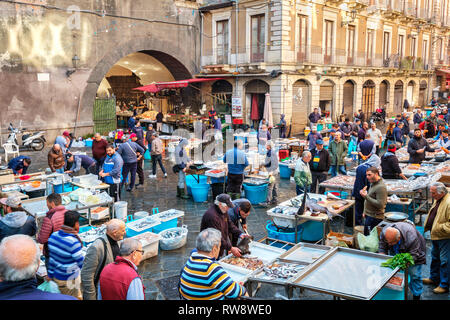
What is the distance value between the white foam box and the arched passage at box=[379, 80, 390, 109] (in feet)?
86.7

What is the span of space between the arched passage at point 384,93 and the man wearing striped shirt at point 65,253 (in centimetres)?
2868

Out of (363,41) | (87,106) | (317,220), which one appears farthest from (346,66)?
(317,220)

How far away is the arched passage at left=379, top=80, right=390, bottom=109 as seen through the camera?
1169 inches

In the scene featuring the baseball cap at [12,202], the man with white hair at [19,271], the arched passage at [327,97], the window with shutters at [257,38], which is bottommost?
the baseball cap at [12,202]

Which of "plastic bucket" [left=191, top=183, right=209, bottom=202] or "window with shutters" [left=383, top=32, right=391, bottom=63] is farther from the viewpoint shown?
"window with shutters" [left=383, top=32, right=391, bottom=63]

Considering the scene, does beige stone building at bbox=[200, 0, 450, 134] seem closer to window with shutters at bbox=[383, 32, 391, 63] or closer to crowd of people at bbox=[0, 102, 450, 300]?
window with shutters at bbox=[383, 32, 391, 63]

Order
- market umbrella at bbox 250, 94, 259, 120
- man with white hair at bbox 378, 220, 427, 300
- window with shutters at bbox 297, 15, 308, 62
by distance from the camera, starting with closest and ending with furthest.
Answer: man with white hair at bbox 378, 220, 427, 300 → window with shutters at bbox 297, 15, 308, 62 → market umbrella at bbox 250, 94, 259, 120

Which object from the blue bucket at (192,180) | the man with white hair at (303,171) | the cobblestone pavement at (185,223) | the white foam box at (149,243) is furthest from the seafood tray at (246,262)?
the blue bucket at (192,180)

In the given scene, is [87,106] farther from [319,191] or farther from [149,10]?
[319,191]

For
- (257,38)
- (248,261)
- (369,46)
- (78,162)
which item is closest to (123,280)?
(248,261)

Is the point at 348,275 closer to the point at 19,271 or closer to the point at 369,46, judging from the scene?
the point at 19,271

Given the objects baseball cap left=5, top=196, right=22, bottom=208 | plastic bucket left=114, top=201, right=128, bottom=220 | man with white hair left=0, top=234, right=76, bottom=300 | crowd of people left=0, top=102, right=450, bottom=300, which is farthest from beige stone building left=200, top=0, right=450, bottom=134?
man with white hair left=0, top=234, right=76, bottom=300

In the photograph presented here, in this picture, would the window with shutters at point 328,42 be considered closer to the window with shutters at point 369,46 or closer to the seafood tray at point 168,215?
the window with shutters at point 369,46

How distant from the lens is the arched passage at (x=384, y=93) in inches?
1169
